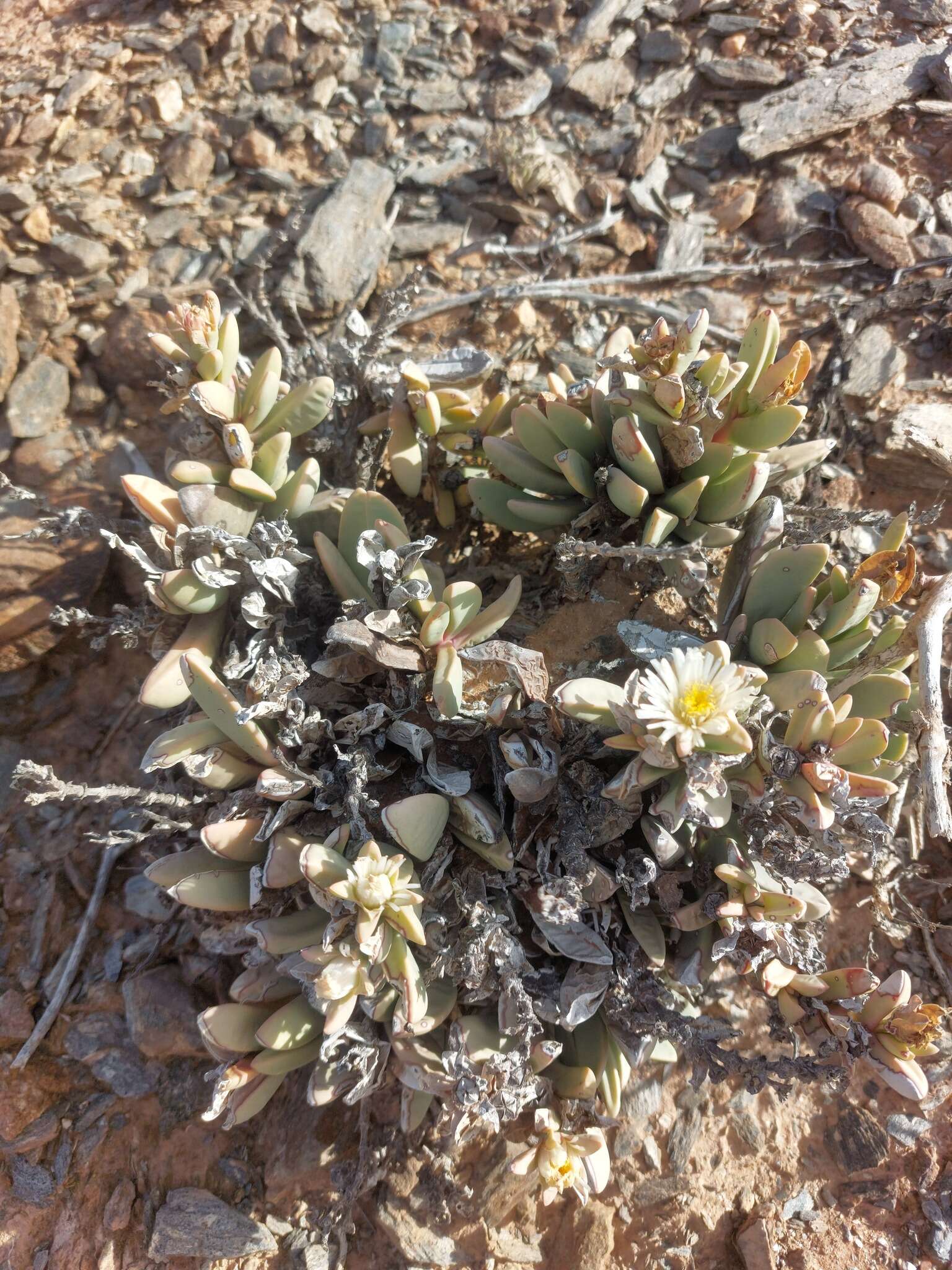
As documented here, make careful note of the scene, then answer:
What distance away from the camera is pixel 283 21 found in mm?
3826

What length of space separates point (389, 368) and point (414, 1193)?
8.28ft

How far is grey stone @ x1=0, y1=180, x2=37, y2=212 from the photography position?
349cm

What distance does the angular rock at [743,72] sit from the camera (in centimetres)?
343

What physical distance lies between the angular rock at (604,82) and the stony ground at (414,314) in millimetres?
14

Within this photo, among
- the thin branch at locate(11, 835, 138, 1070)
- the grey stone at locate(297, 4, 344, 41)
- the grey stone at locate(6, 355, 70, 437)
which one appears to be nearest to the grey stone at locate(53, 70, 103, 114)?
the grey stone at locate(297, 4, 344, 41)

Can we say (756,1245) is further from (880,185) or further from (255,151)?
(255,151)

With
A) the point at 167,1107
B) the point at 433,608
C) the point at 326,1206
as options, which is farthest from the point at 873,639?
the point at 167,1107

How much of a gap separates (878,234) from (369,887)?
9.87ft

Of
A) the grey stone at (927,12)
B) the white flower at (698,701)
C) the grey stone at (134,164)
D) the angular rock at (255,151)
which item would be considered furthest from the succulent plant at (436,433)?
the grey stone at (927,12)

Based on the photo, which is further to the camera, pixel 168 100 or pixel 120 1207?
pixel 168 100

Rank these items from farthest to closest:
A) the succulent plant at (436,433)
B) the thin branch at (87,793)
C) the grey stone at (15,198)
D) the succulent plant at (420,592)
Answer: the grey stone at (15,198) < the succulent plant at (436,433) < the succulent plant at (420,592) < the thin branch at (87,793)

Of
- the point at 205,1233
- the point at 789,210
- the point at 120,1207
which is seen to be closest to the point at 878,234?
the point at 789,210

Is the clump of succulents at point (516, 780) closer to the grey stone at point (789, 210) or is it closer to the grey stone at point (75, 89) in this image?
the grey stone at point (789, 210)

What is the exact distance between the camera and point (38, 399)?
10.6 feet
